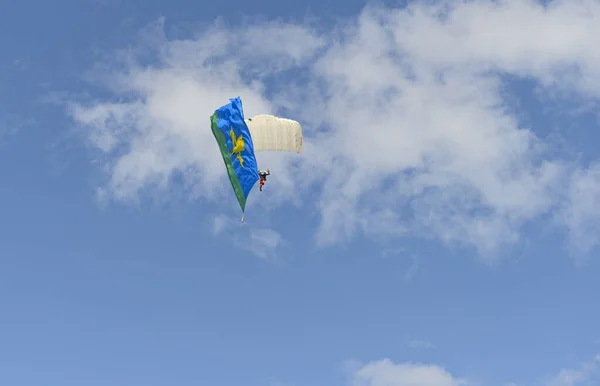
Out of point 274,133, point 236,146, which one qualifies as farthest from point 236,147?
point 274,133

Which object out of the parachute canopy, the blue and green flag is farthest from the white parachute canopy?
the blue and green flag

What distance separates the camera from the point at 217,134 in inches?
3319

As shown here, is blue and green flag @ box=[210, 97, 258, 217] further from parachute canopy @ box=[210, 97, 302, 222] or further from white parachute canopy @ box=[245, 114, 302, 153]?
white parachute canopy @ box=[245, 114, 302, 153]

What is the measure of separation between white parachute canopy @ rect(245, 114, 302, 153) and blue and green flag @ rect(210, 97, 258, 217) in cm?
283

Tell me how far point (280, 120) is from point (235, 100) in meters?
5.25

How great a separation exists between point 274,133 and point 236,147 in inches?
209

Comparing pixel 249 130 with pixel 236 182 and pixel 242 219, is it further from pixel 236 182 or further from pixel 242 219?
pixel 242 219

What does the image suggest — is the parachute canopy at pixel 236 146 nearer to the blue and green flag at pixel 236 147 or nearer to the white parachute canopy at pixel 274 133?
the blue and green flag at pixel 236 147

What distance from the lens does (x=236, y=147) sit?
84.7 meters

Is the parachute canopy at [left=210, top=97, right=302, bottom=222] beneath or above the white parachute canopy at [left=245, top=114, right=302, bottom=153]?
beneath

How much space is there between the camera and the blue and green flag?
3312 inches

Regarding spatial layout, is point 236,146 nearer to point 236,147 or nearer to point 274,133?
point 236,147

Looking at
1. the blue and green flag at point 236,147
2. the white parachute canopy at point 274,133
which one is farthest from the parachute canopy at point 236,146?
the white parachute canopy at point 274,133

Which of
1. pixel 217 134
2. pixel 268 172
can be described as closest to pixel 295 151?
pixel 268 172
